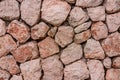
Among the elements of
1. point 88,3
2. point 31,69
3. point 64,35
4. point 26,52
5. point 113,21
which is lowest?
point 31,69

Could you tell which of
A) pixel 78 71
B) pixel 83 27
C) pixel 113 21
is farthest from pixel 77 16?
pixel 78 71

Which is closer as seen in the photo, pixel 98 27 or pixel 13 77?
pixel 98 27

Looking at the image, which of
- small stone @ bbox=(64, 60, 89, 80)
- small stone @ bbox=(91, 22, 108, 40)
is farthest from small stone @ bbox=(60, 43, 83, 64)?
small stone @ bbox=(91, 22, 108, 40)

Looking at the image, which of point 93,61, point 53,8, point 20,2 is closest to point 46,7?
point 53,8

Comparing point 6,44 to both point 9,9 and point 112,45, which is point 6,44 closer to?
point 9,9

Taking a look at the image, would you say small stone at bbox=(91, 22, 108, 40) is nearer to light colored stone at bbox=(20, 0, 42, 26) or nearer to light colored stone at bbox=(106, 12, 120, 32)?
light colored stone at bbox=(106, 12, 120, 32)

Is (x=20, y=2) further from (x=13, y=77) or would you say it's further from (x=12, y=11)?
(x=13, y=77)
